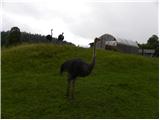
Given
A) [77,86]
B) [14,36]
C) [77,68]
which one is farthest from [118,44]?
[77,68]

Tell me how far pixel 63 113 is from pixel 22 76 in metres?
6.18

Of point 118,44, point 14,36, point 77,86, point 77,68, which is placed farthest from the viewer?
point 118,44

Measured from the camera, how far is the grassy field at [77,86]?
1361 centimetres

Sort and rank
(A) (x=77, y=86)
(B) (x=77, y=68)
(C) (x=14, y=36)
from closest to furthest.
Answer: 1. (B) (x=77, y=68)
2. (A) (x=77, y=86)
3. (C) (x=14, y=36)

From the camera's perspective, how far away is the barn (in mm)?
33531

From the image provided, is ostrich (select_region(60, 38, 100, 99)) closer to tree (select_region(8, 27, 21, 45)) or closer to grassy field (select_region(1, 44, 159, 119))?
grassy field (select_region(1, 44, 159, 119))

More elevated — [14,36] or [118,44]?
[14,36]

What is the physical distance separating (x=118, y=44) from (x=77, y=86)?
17997mm

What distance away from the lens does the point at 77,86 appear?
55.0ft

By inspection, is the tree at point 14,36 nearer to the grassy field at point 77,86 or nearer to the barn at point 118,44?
the grassy field at point 77,86

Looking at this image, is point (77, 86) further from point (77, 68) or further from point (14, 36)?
point (14, 36)

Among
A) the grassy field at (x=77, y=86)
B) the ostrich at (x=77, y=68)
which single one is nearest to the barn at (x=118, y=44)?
the grassy field at (x=77, y=86)

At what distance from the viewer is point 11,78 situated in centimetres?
1878

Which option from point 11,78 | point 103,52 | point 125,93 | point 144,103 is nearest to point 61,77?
point 11,78
